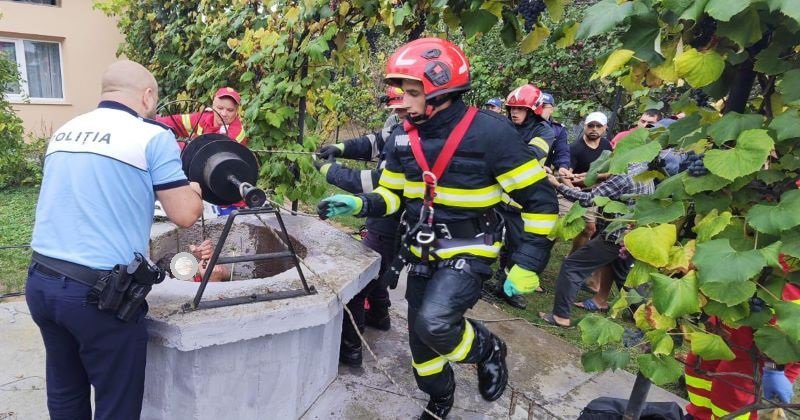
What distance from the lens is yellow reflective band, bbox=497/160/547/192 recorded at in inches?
101

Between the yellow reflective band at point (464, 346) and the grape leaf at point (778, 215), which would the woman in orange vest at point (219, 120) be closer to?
the yellow reflective band at point (464, 346)

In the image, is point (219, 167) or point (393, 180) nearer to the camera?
point (219, 167)

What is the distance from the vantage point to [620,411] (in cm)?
232

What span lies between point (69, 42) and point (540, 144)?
11.5 meters

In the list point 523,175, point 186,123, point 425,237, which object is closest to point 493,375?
point 425,237

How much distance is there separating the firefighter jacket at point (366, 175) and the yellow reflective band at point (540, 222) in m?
1.06

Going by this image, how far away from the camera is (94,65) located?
11773mm

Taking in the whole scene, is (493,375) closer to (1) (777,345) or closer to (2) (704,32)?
(1) (777,345)

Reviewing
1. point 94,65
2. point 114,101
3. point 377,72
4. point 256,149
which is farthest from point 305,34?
point 94,65

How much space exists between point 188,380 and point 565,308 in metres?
3.21

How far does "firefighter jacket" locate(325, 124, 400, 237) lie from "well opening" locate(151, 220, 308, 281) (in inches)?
25.7

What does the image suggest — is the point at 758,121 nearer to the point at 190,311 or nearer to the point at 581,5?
the point at 190,311

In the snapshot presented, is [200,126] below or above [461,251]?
above

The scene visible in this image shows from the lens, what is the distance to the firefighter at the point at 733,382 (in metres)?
2.26
